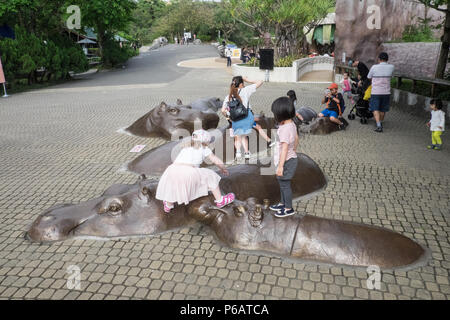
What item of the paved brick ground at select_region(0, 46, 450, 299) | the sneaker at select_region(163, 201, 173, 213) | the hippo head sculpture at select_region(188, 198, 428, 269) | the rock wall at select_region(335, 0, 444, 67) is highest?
the rock wall at select_region(335, 0, 444, 67)

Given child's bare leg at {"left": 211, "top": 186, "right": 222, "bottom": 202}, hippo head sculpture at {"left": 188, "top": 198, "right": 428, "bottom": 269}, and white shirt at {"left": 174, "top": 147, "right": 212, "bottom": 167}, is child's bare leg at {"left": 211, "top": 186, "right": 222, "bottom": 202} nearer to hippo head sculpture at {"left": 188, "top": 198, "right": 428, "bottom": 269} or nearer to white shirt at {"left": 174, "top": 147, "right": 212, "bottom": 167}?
hippo head sculpture at {"left": 188, "top": 198, "right": 428, "bottom": 269}

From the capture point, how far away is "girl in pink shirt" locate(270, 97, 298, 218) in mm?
3944

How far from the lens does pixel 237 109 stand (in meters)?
6.54

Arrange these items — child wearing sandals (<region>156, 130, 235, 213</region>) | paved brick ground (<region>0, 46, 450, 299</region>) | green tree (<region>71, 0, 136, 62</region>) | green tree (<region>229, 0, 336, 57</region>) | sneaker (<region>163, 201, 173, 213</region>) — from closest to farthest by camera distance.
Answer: paved brick ground (<region>0, 46, 450, 299</region>), child wearing sandals (<region>156, 130, 235, 213</region>), sneaker (<region>163, 201, 173, 213</region>), green tree (<region>229, 0, 336, 57</region>), green tree (<region>71, 0, 136, 62</region>)

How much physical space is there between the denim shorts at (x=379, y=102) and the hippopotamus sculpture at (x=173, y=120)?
12.9 ft

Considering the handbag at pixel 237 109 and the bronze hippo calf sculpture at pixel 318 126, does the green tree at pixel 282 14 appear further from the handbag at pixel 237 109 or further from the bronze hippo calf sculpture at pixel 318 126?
the handbag at pixel 237 109

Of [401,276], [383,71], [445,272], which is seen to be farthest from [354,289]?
[383,71]

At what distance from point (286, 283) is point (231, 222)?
92cm

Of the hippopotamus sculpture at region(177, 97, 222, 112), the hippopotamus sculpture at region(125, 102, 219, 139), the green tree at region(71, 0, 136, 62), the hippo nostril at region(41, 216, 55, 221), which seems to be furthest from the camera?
the green tree at region(71, 0, 136, 62)

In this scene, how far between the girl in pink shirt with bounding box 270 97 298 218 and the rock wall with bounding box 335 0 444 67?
14.6m

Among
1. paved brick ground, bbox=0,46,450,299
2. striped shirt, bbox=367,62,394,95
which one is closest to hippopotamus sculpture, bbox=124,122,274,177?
paved brick ground, bbox=0,46,450,299

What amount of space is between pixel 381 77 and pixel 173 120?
202 inches
